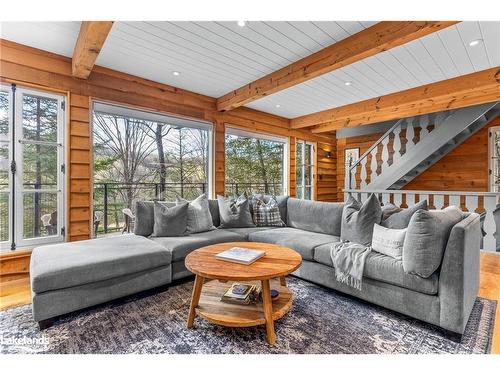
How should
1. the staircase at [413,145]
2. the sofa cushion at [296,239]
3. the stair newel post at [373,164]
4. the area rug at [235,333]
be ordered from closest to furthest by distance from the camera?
1. the area rug at [235,333]
2. the sofa cushion at [296,239]
3. the staircase at [413,145]
4. the stair newel post at [373,164]

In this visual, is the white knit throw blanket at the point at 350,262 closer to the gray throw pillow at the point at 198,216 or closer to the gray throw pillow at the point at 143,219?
the gray throw pillow at the point at 198,216

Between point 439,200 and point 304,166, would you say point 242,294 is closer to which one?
point 439,200

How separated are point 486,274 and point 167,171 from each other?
15.0 ft

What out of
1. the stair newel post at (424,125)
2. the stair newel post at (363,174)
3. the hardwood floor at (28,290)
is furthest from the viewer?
the stair newel post at (363,174)

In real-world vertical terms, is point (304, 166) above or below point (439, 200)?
above

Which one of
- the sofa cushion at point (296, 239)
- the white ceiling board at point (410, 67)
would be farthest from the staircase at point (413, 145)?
the sofa cushion at point (296, 239)

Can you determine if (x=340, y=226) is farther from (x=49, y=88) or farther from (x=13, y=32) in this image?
(x=13, y=32)

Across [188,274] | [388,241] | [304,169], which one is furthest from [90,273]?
[304,169]

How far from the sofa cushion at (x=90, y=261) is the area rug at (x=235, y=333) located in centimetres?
31

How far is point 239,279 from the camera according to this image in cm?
167

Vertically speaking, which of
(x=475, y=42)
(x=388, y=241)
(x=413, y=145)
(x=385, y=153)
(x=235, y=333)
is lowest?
(x=235, y=333)

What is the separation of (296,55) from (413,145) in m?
3.49

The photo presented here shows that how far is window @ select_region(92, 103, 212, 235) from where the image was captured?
3971 mm

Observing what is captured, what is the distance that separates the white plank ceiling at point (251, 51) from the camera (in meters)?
2.31
